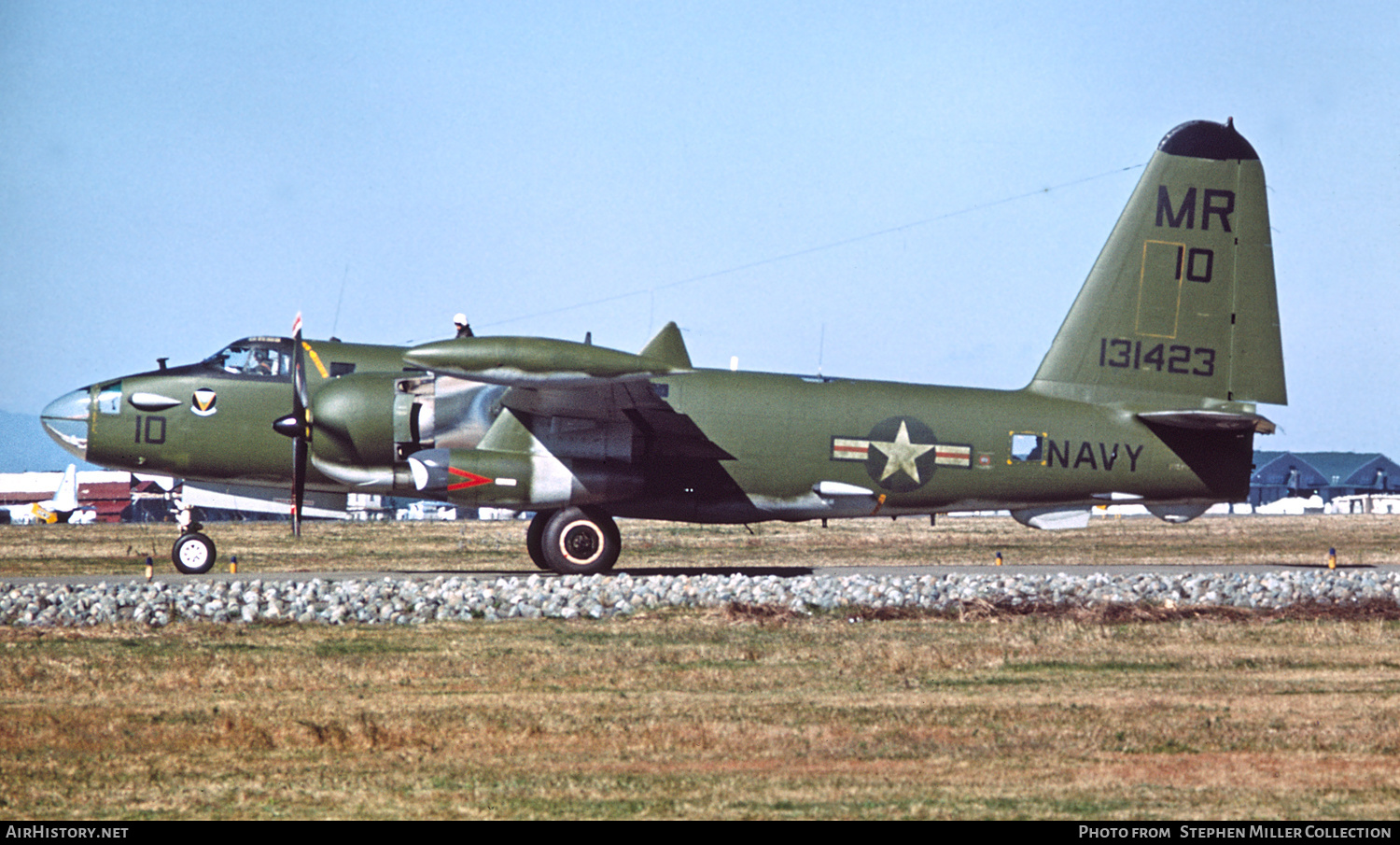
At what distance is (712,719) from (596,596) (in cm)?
789

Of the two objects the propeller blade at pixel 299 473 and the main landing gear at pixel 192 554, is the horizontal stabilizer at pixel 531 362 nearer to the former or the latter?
the propeller blade at pixel 299 473

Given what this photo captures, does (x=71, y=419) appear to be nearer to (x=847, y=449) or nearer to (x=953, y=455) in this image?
(x=847, y=449)

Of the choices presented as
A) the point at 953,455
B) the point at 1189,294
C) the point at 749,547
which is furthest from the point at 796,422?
the point at 749,547

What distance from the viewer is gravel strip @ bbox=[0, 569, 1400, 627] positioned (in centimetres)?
1864

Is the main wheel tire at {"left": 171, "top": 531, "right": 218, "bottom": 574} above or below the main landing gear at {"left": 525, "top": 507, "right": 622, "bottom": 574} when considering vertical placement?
below

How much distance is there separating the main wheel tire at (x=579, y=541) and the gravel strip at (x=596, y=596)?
5.80ft

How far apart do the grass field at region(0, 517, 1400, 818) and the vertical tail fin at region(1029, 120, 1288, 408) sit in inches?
284

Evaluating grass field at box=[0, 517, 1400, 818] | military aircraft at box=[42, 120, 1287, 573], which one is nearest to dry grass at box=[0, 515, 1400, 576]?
military aircraft at box=[42, 120, 1287, 573]

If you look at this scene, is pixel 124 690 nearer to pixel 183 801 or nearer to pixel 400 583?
pixel 183 801

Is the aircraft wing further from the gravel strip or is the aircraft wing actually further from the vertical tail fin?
the vertical tail fin

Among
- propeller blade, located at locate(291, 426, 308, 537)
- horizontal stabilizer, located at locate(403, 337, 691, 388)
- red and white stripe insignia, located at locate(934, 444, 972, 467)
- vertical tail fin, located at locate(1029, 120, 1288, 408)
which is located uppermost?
vertical tail fin, located at locate(1029, 120, 1288, 408)

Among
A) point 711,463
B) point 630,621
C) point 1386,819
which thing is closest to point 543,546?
point 711,463

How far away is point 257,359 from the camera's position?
80.1 feet
